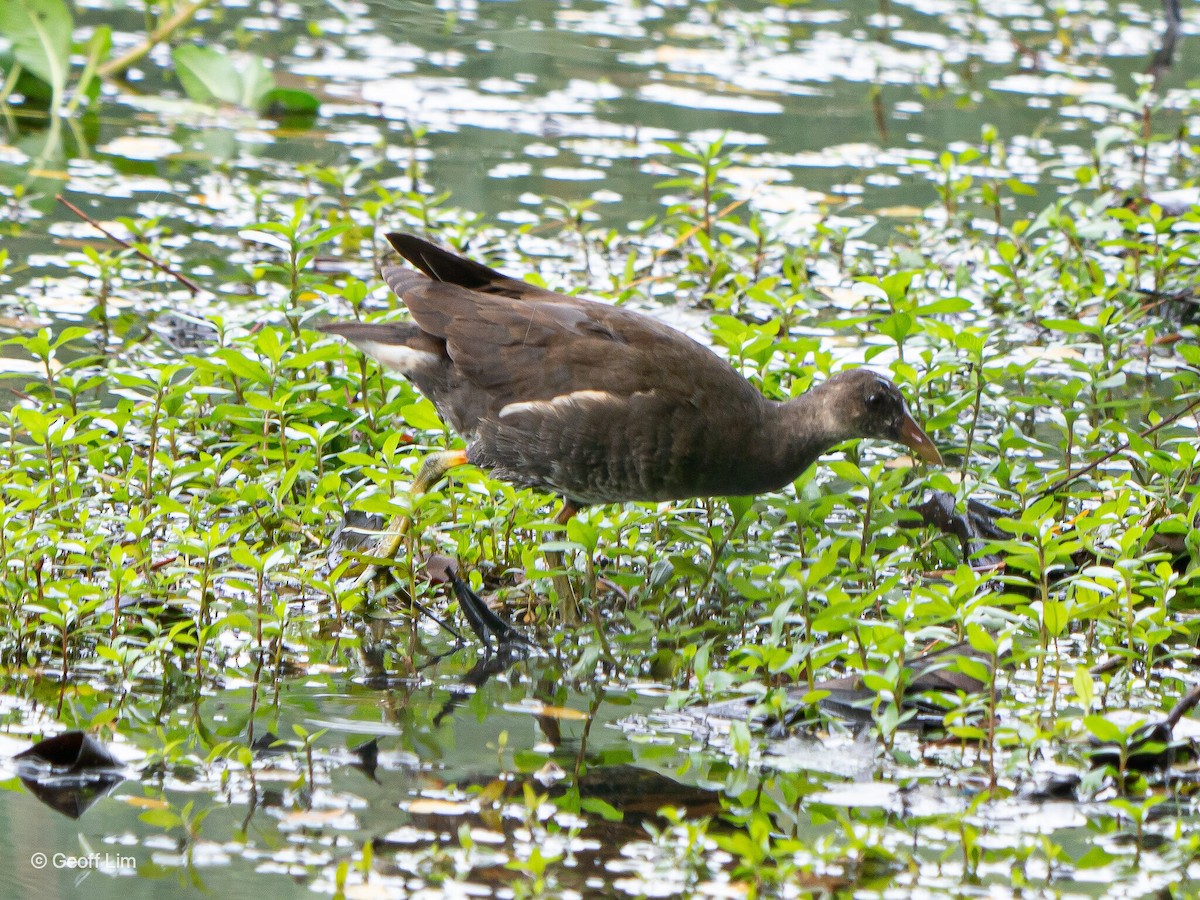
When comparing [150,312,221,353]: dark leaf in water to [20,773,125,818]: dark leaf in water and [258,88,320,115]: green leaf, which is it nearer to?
[20,773,125,818]: dark leaf in water

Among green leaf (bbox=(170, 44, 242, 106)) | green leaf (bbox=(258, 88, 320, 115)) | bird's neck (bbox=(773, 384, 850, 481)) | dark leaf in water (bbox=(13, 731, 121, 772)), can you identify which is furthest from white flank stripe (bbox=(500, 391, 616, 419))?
green leaf (bbox=(170, 44, 242, 106))

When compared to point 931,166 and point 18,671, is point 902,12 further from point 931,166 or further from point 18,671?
point 18,671

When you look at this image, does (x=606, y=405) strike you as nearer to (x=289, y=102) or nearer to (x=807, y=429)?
(x=807, y=429)

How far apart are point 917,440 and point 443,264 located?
151cm

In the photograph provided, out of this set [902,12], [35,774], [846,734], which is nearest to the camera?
[35,774]

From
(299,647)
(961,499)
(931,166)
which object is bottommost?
(299,647)

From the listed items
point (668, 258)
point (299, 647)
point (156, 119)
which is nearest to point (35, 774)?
point (299, 647)

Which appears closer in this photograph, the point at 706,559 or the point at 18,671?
the point at 18,671

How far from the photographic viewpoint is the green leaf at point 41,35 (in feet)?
26.8

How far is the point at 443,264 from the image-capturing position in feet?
15.5

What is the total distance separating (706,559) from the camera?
4316 millimetres

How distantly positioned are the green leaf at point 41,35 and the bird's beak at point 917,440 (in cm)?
572

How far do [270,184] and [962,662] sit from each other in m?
5.72

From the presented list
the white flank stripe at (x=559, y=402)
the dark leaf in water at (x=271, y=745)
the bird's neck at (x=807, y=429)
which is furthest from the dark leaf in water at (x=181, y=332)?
the dark leaf in water at (x=271, y=745)
